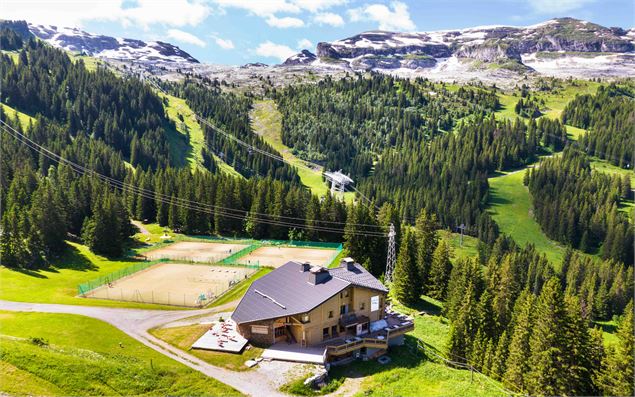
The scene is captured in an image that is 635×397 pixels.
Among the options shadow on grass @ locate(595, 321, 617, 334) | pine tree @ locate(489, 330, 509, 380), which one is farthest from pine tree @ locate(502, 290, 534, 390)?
shadow on grass @ locate(595, 321, 617, 334)

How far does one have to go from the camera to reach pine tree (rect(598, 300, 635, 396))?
4403 centimetres

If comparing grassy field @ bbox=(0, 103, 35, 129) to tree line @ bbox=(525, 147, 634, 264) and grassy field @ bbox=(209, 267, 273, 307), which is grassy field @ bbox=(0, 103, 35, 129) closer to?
grassy field @ bbox=(209, 267, 273, 307)

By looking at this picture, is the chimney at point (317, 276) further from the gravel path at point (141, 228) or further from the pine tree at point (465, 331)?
the gravel path at point (141, 228)

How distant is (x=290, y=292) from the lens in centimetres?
5534

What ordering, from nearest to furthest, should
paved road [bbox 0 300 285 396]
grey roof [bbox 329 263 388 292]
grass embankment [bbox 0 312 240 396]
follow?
1. grass embankment [bbox 0 312 240 396]
2. paved road [bbox 0 300 285 396]
3. grey roof [bbox 329 263 388 292]

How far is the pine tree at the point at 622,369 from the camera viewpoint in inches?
1734

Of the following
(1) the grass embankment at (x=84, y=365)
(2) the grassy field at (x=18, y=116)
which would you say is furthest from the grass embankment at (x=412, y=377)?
(2) the grassy field at (x=18, y=116)

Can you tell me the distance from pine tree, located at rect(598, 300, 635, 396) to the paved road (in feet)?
118

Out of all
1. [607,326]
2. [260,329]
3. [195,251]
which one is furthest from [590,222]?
[260,329]

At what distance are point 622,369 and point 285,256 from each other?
6874 centimetres

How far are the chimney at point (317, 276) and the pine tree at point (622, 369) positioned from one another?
1329 inches

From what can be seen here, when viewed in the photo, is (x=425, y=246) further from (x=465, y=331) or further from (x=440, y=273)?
(x=465, y=331)

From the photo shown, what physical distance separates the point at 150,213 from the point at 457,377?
114086 millimetres

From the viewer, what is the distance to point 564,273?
6171 inches
